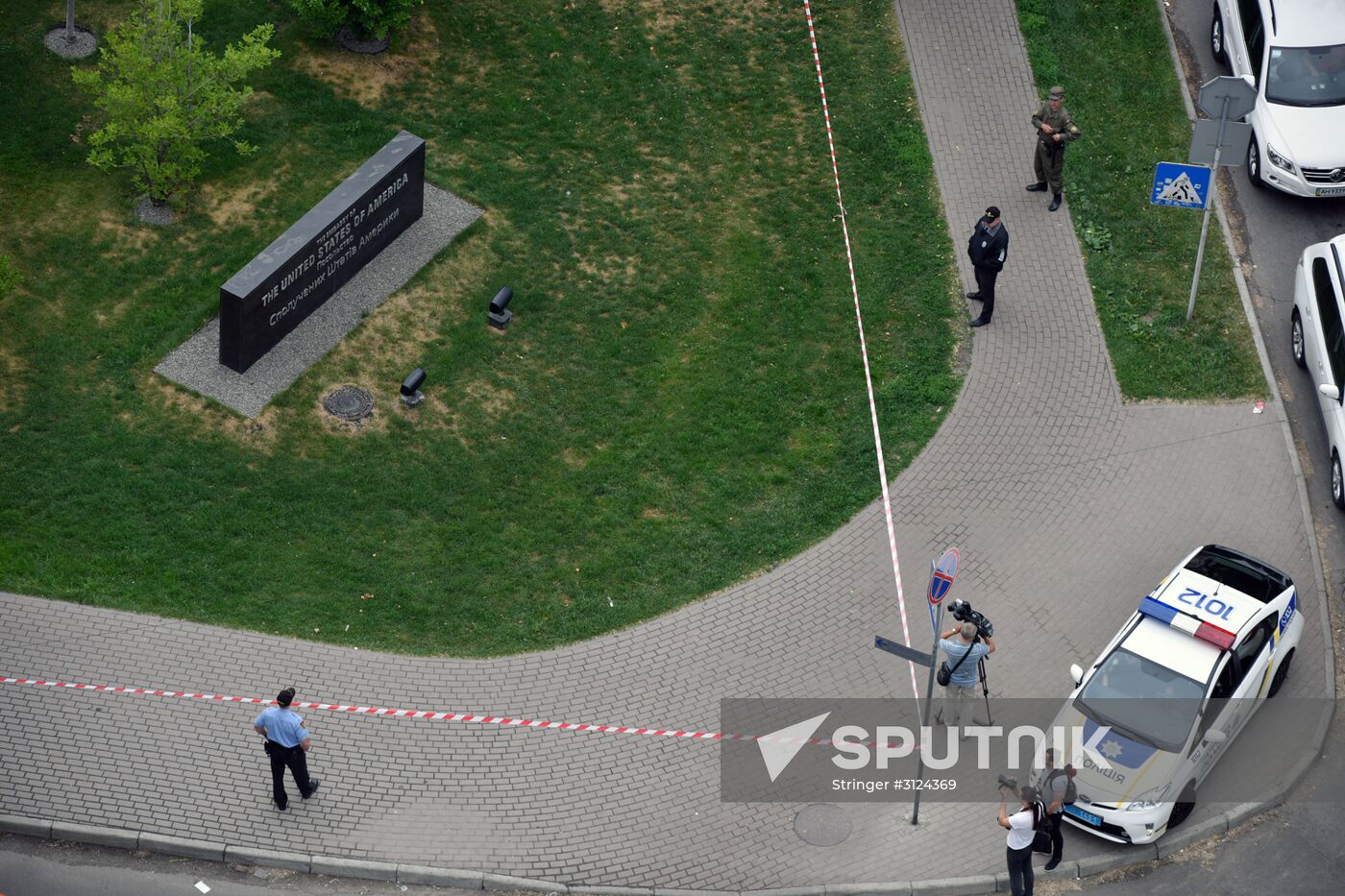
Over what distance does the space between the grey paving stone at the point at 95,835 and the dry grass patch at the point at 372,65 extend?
469 inches

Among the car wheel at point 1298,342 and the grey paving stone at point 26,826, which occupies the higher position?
the car wheel at point 1298,342

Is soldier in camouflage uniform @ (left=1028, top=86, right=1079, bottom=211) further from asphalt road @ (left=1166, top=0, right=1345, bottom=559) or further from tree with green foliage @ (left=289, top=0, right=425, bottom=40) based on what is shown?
tree with green foliage @ (left=289, top=0, right=425, bottom=40)

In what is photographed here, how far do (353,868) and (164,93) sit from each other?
10.7 metres

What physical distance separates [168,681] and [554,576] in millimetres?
4361

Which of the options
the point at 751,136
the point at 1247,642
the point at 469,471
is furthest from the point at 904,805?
the point at 751,136

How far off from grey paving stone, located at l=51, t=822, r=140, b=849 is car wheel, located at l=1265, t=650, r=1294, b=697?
11.9 m

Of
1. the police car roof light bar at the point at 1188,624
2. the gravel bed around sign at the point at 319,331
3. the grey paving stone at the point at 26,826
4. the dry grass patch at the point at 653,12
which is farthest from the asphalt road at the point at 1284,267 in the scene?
the grey paving stone at the point at 26,826

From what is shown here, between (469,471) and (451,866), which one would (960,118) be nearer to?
(469,471)

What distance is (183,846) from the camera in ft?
54.3

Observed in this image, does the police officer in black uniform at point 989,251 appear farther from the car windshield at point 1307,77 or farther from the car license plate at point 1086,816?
the car license plate at point 1086,816

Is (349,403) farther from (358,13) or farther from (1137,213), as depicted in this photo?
(1137,213)

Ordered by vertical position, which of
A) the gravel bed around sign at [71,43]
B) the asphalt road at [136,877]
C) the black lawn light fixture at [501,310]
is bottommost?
the asphalt road at [136,877]

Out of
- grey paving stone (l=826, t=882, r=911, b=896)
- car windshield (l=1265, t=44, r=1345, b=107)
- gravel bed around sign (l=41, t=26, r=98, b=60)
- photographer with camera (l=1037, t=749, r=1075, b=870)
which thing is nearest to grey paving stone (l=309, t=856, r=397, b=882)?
grey paving stone (l=826, t=882, r=911, b=896)

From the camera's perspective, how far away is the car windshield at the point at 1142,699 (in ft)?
55.4
